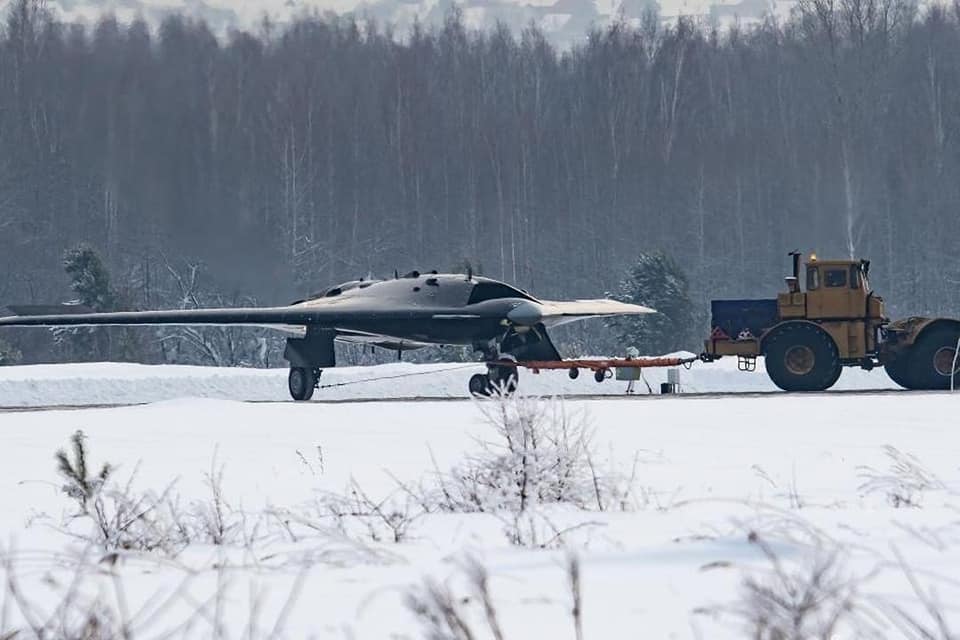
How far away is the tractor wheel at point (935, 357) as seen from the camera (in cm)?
2277

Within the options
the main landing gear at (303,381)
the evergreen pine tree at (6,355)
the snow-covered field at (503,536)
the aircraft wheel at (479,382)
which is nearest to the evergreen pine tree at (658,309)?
the aircraft wheel at (479,382)

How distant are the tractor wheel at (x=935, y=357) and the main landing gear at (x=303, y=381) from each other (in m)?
11.6

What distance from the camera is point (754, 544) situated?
543 centimetres

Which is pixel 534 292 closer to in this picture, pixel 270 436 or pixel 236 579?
pixel 270 436

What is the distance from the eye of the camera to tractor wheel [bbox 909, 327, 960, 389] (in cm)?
2277

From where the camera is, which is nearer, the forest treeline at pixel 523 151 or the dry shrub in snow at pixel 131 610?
the dry shrub in snow at pixel 131 610

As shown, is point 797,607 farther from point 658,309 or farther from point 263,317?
point 658,309

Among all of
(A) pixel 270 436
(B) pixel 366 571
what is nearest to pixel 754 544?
(B) pixel 366 571

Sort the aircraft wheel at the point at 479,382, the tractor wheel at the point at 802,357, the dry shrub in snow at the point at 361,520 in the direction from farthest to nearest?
1. the aircraft wheel at the point at 479,382
2. the tractor wheel at the point at 802,357
3. the dry shrub in snow at the point at 361,520

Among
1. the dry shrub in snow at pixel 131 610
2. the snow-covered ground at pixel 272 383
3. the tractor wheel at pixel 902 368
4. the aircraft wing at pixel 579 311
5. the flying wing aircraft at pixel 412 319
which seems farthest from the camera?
the snow-covered ground at pixel 272 383

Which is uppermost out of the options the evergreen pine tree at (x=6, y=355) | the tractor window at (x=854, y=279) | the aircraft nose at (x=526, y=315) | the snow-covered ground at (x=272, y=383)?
the tractor window at (x=854, y=279)

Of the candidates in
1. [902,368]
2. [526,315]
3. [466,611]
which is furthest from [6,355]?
[466,611]

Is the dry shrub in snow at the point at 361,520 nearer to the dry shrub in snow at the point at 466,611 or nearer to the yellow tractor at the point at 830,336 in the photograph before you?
the dry shrub in snow at the point at 466,611

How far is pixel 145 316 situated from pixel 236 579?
19.6m
